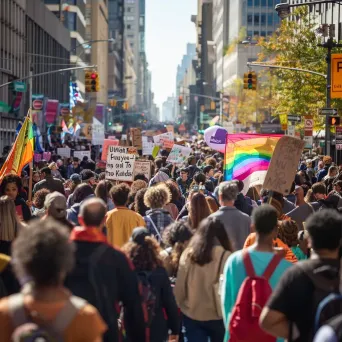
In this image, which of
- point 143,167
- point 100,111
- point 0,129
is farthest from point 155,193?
point 100,111

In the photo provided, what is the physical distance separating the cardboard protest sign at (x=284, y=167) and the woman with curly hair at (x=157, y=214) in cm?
143

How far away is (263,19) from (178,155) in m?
113

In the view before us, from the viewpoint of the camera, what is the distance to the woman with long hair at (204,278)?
25.8ft

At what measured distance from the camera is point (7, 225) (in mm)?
9727

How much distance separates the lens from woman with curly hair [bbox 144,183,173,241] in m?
10.4

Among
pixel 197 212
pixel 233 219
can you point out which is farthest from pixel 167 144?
pixel 233 219

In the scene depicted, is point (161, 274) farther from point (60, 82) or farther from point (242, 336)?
point (60, 82)

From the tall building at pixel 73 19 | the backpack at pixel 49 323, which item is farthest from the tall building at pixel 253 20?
Result: the backpack at pixel 49 323

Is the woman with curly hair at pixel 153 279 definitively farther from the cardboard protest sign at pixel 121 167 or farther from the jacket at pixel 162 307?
the cardboard protest sign at pixel 121 167

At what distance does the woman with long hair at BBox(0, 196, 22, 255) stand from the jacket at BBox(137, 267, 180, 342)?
2.44 metres

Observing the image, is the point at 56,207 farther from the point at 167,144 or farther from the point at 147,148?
the point at 147,148

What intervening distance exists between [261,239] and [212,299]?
3.86ft

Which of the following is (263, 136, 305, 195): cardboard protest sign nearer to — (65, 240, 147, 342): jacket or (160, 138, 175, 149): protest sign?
(65, 240, 147, 342): jacket

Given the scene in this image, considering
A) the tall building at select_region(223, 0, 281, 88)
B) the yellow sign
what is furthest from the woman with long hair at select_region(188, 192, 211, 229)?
the tall building at select_region(223, 0, 281, 88)
